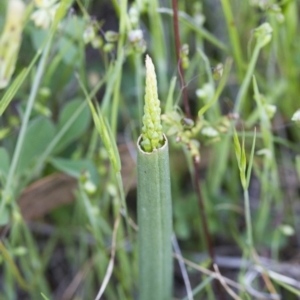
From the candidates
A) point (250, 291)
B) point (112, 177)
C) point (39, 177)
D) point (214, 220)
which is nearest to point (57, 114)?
point (39, 177)

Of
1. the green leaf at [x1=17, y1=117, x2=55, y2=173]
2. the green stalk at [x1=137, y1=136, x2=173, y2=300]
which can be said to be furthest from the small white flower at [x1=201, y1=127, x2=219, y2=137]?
the green leaf at [x1=17, y1=117, x2=55, y2=173]

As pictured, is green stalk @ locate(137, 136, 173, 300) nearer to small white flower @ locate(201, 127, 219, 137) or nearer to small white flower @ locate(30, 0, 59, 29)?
small white flower @ locate(201, 127, 219, 137)

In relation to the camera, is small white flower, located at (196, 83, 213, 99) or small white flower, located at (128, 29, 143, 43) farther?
small white flower, located at (196, 83, 213, 99)

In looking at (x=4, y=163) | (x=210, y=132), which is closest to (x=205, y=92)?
(x=210, y=132)

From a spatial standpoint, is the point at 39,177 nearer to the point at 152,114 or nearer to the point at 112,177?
the point at 112,177

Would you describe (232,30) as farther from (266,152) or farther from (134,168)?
(134,168)

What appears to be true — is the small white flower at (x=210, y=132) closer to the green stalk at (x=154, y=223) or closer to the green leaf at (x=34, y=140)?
the green stalk at (x=154, y=223)
